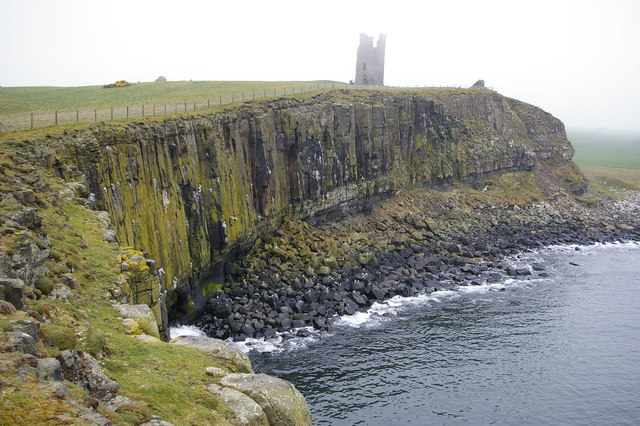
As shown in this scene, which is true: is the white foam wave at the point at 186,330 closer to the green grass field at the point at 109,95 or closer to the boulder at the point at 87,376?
the green grass field at the point at 109,95

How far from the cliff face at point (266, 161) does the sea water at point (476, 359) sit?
11.8 m

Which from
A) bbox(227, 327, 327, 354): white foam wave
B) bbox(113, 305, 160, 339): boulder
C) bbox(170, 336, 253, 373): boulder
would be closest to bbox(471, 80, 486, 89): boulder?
bbox(227, 327, 327, 354): white foam wave

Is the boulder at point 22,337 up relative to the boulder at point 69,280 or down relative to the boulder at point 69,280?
up

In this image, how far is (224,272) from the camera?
174ft

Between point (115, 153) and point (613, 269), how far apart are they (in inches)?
2465

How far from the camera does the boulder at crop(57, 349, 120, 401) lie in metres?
12.0

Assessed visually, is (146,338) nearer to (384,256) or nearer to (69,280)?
(69,280)

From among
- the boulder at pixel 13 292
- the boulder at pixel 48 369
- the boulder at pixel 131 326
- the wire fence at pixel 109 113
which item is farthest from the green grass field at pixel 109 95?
the boulder at pixel 48 369

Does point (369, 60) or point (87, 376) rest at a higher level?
point (369, 60)

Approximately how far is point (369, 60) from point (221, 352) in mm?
96778

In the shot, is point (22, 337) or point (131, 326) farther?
point (131, 326)

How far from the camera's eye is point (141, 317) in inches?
702

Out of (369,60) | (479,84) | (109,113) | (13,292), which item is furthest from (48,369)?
(479,84)

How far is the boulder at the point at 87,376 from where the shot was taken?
39.5 feet
